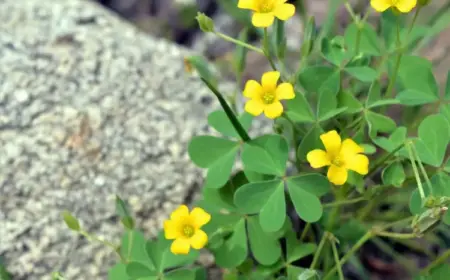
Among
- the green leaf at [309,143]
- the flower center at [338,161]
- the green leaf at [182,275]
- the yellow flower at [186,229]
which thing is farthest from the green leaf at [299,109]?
the green leaf at [182,275]

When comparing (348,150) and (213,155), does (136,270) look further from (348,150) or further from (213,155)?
(348,150)

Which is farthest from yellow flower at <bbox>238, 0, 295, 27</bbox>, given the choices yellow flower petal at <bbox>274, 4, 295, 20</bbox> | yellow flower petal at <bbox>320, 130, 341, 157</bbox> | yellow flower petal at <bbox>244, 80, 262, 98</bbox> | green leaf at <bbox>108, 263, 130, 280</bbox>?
green leaf at <bbox>108, 263, 130, 280</bbox>

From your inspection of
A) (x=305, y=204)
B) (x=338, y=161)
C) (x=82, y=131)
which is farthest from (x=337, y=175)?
(x=82, y=131)

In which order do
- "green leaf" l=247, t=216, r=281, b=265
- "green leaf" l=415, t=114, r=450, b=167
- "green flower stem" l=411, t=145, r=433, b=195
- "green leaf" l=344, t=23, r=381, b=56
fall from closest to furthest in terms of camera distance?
"green flower stem" l=411, t=145, r=433, b=195, "green leaf" l=415, t=114, r=450, b=167, "green leaf" l=247, t=216, r=281, b=265, "green leaf" l=344, t=23, r=381, b=56

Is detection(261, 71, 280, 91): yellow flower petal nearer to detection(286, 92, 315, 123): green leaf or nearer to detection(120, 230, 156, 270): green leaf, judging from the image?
detection(286, 92, 315, 123): green leaf

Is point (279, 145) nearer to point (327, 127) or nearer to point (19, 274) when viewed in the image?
point (327, 127)

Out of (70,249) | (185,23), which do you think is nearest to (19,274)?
(70,249)
